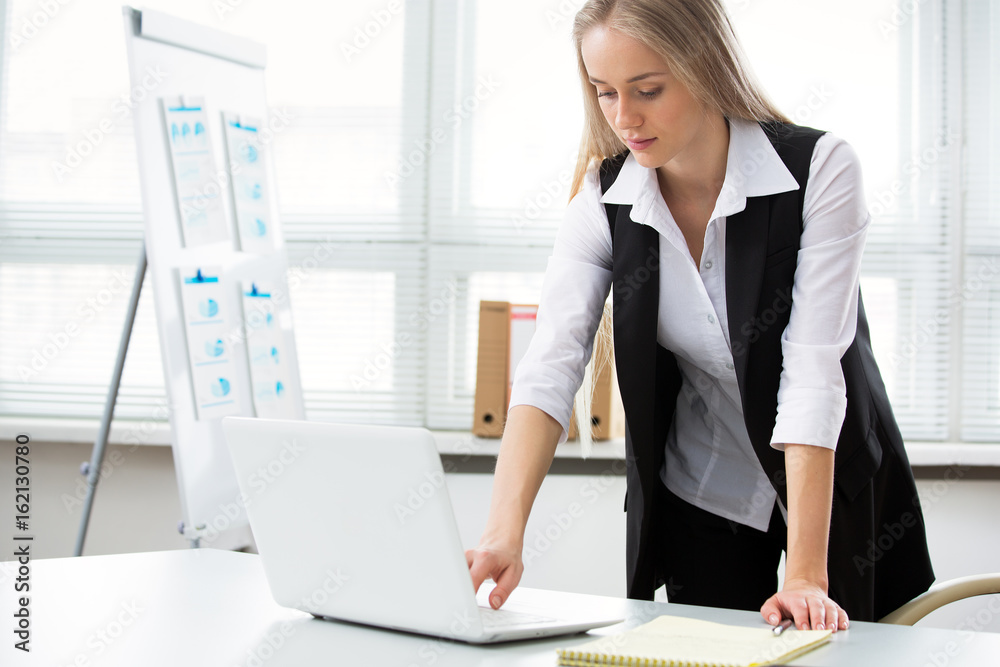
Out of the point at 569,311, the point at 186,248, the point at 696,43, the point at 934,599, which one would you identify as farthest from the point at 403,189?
the point at 934,599

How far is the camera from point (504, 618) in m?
0.88

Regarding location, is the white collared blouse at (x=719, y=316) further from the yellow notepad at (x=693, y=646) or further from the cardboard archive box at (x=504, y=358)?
the cardboard archive box at (x=504, y=358)

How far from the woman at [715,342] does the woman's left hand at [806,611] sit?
0.05ft

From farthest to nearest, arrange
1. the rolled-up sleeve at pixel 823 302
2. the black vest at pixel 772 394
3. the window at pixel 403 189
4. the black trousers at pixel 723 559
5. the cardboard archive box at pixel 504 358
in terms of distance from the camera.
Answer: the window at pixel 403 189 < the cardboard archive box at pixel 504 358 < the black trousers at pixel 723 559 < the black vest at pixel 772 394 < the rolled-up sleeve at pixel 823 302

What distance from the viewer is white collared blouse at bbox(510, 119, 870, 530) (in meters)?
1.08

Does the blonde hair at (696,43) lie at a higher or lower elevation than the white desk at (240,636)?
higher

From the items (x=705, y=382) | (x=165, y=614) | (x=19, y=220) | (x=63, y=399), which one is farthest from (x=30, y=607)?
(x=19, y=220)

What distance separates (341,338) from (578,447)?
2.97 ft

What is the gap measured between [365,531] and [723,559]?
0.70m

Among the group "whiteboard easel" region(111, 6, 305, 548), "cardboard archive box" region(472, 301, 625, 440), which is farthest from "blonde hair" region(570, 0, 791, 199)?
"cardboard archive box" region(472, 301, 625, 440)

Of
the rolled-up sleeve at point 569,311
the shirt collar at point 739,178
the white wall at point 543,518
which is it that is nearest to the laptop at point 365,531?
the rolled-up sleeve at point 569,311

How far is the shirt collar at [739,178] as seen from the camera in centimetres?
115

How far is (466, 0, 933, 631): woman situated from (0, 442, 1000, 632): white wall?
1300 millimetres

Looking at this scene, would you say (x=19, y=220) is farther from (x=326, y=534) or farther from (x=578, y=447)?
(x=326, y=534)
